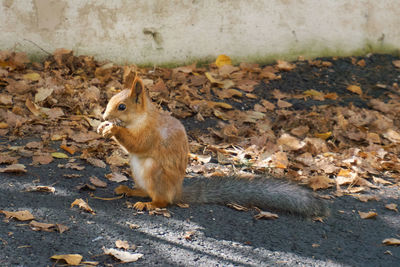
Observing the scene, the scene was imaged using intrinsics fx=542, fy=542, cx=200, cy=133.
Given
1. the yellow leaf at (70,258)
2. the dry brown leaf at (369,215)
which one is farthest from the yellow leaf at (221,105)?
the yellow leaf at (70,258)

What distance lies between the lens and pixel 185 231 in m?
3.02

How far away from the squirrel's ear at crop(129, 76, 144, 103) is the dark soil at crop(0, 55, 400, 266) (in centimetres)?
67

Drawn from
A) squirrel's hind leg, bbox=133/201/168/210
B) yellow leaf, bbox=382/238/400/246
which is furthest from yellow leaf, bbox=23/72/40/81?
yellow leaf, bbox=382/238/400/246

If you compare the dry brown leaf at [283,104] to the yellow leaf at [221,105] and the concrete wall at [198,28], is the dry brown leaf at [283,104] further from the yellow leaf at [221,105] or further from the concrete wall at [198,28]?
the concrete wall at [198,28]

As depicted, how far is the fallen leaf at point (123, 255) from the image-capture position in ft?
8.52

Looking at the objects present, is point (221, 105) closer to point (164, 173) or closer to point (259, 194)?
point (259, 194)

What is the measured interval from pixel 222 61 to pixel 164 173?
302cm

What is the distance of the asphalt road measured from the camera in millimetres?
2672

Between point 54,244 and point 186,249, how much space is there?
2.19ft

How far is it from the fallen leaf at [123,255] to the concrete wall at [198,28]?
327 centimetres

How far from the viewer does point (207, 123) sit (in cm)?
496

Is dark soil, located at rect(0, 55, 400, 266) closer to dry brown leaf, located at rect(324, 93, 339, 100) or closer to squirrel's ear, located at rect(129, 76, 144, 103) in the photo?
squirrel's ear, located at rect(129, 76, 144, 103)

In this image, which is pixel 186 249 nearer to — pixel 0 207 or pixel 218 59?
pixel 0 207

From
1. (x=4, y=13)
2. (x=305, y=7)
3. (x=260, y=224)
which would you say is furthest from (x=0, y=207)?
(x=305, y=7)
